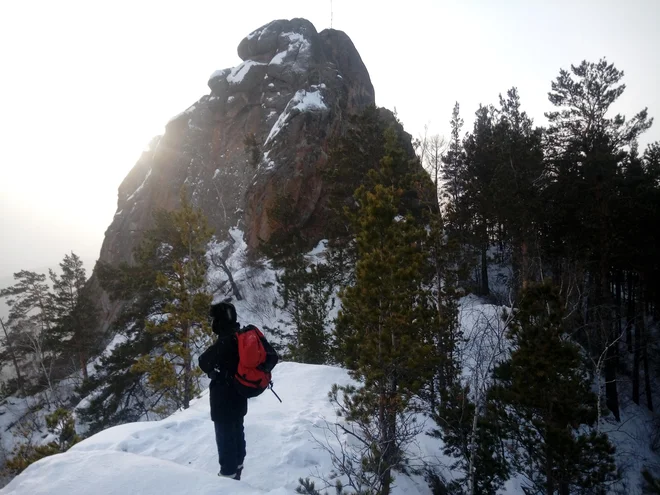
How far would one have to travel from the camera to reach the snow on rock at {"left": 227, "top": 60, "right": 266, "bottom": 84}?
40062 mm

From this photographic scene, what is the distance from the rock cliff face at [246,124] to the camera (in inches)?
1114

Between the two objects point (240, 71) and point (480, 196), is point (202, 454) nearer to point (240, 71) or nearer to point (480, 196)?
point (480, 196)

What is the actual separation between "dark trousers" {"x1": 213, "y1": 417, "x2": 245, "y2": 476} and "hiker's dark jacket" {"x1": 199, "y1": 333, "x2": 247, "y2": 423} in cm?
8

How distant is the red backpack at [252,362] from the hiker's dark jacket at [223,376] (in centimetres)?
9

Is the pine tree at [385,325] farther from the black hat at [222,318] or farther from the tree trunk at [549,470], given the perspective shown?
the black hat at [222,318]

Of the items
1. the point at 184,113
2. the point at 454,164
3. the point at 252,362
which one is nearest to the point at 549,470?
the point at 252,362

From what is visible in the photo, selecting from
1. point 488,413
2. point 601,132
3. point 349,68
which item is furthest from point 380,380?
point 349,68

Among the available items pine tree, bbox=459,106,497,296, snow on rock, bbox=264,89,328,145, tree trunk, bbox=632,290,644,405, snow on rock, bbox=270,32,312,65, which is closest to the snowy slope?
pine tree, bbox=459,106,497,296

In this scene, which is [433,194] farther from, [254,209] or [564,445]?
[254,209]

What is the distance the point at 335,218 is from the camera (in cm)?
1769

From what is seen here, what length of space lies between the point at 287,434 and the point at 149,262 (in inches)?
527

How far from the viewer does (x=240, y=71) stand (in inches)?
1598

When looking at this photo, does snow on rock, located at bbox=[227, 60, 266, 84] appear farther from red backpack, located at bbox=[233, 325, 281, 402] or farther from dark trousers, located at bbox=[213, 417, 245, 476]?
dark trousers, located at bbox=[213, 417, 245, 476]

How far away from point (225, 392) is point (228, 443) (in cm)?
64
